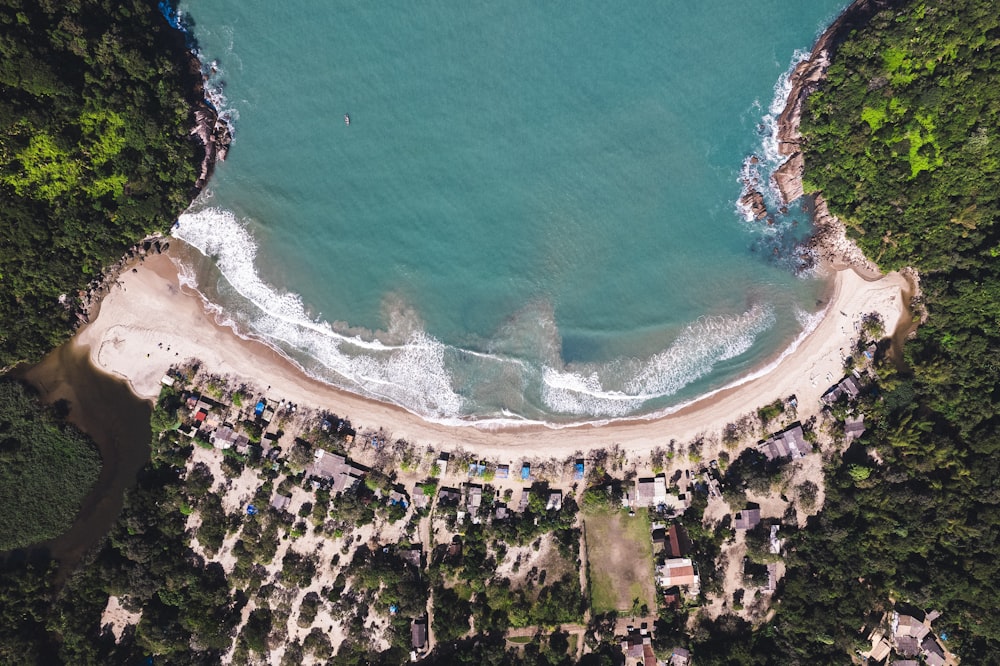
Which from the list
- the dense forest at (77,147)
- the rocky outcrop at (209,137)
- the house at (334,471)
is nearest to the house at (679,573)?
the house at (334,471)

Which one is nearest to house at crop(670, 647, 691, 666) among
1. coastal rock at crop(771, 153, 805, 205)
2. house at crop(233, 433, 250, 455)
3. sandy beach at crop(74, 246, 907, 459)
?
sandy beach at crop(74, 246, 907, 459)

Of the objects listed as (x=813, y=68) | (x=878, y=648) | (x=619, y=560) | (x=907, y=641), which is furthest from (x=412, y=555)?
(x=813, y=68)

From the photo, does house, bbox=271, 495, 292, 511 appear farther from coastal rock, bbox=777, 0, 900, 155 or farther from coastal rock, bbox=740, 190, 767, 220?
coastal rock, bbox=777, 0, 900, 155

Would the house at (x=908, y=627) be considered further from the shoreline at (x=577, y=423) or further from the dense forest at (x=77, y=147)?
the dense forest at (x=77, y=147)

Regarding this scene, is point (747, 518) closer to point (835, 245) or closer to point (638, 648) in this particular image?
point (638, 648)

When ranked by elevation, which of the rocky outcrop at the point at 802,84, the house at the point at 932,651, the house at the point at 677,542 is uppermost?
the rocky outcrop at the point at 802,84

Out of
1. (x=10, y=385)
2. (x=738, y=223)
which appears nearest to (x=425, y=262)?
(x=738, y=223)

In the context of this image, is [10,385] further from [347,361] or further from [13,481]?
[347,361]
